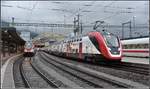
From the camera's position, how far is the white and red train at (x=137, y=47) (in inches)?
1625

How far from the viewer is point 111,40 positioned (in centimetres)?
2783

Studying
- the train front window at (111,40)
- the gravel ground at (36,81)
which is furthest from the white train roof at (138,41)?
the gravel ground at (36,81)

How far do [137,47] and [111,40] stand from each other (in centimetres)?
1700

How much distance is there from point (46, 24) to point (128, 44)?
22.2 m

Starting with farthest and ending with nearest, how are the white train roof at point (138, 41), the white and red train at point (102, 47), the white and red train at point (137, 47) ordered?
1. the white and red train at point (137, 47)
2. the white train roof at point (138, 41)
3. the white and red train at point (102, 47)

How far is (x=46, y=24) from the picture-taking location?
6606cm

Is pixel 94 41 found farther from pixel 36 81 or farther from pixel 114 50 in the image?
pixel 36 81

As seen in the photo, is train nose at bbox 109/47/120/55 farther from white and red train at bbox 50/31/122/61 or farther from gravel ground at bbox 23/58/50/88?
gravel ground at bbox 23/58/50/88

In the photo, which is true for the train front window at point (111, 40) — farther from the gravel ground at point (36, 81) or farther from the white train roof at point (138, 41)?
the white train roof at point (138, 41)

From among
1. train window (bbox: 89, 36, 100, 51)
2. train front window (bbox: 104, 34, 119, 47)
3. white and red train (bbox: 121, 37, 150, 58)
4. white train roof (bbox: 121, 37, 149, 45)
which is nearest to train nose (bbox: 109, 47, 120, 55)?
train front window (bbox: 104, 34, 119, 47)

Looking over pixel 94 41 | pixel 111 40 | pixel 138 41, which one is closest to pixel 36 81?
pixel 111 40

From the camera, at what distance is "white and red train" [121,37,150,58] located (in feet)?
135

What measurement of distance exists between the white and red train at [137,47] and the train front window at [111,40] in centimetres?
1322

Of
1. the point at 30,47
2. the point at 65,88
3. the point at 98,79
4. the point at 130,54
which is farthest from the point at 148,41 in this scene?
the point at 65,88
